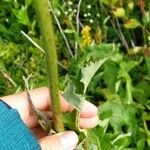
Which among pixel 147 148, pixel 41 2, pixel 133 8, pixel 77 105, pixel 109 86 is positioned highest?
pixel 41 2

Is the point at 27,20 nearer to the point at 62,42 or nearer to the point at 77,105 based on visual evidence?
the point at 62,42

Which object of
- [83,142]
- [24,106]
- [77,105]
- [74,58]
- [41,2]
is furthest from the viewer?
[74,58]

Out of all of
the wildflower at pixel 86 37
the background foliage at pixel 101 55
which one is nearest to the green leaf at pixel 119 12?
the background foliage at pixel 101 55

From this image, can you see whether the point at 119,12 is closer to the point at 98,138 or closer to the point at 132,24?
the point at 132,24

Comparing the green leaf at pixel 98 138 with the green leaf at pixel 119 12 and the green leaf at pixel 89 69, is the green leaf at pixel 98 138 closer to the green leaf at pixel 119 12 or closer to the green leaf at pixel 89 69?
the green leaf at pixel 89 69

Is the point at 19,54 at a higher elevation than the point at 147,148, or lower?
higher

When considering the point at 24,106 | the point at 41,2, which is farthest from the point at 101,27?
the point at 41,2

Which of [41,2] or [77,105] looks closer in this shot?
[41,2]

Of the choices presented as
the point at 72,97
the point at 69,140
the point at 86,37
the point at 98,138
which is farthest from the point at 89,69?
the point at 86,37
